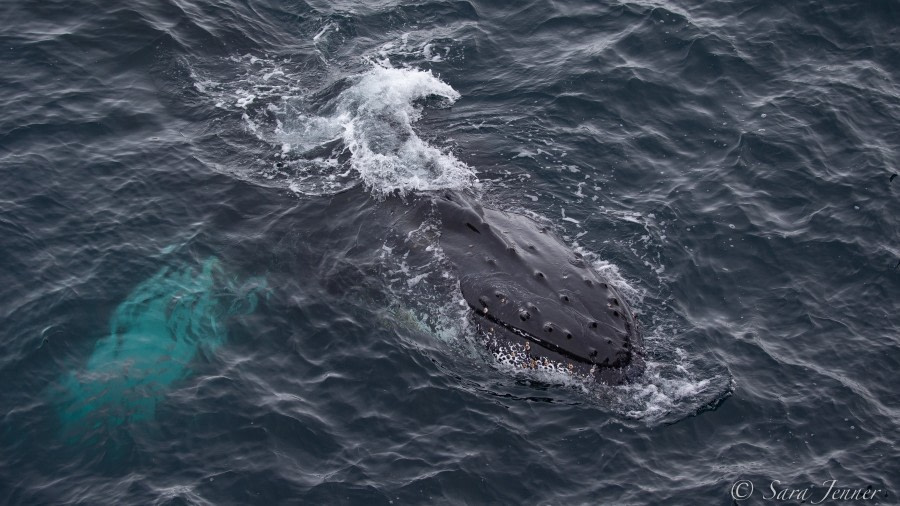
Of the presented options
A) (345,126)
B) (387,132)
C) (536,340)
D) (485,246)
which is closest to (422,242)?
(485,246)

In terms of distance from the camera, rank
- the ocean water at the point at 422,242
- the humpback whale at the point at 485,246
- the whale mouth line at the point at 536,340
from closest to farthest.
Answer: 1. the ocean water at the point at 422,242
2. the whale mouth line at the point at 536,340
3. the humpback whale at the point at 485,246

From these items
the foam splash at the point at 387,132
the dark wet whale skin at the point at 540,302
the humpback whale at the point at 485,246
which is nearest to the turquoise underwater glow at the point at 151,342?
the humpback whale at the point at 485,246

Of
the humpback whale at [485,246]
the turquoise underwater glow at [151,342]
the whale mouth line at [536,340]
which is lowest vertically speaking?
the turquoise underwater glow at [151,342]

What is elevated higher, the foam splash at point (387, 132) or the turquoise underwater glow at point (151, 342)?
the foam splash at point (387, 132)

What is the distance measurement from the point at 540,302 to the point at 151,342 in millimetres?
11561

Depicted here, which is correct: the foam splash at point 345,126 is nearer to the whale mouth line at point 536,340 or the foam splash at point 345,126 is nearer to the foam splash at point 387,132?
the foam splash at point 387,132

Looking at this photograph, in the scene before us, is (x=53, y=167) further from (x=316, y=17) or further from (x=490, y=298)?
(x=490, y=298)

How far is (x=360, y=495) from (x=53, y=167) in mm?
17155

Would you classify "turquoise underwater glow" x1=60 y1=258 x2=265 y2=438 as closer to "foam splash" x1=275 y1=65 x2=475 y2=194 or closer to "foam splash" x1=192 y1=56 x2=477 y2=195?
"foam splash" x1=192 y1=56 x2=477 y2=195

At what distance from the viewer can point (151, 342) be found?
24672 mm

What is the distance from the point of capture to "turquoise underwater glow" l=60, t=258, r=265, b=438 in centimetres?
2280

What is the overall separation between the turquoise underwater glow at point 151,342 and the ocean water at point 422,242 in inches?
3.4

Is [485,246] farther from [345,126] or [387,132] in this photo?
[345,126]

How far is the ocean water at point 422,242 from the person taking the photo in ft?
71.3
